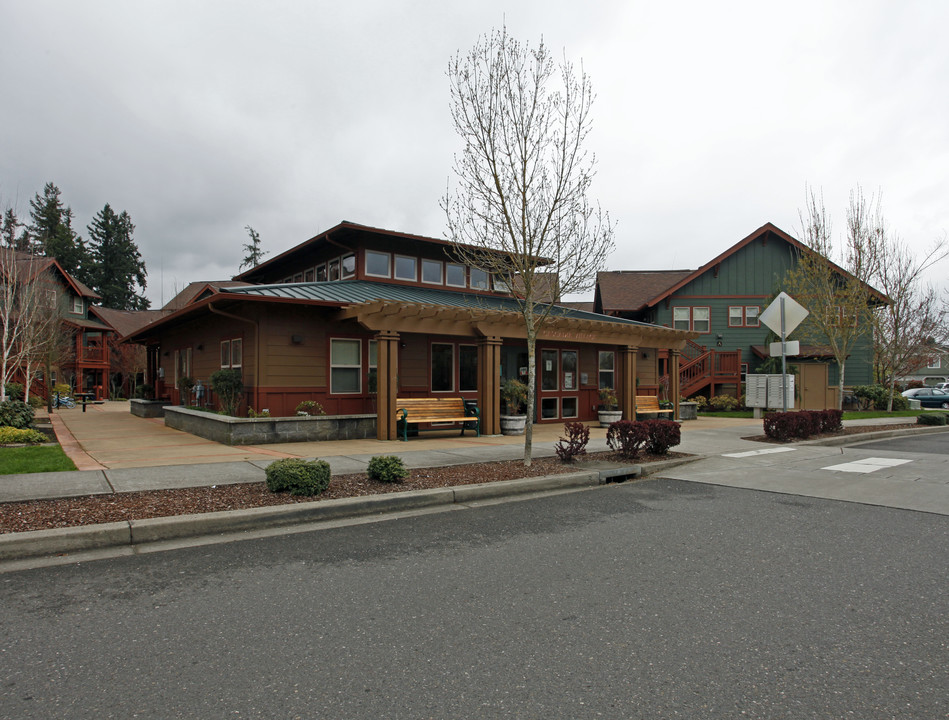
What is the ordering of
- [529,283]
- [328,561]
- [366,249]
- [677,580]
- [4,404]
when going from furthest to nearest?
[366,249], [4,404], [529,283], [328,561], [677,580]

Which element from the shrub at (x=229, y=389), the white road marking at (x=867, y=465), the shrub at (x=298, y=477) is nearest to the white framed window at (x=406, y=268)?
the shrub at (x=229, y=389)

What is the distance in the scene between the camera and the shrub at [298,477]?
22.9 feet

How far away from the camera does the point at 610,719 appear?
2689mm

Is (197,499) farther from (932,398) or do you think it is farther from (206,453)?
(932,398)

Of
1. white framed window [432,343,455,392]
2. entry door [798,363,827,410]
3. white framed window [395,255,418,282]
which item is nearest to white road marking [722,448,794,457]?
white framed window [432,343,455,392]

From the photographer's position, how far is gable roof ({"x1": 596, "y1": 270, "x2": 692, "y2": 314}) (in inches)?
1228

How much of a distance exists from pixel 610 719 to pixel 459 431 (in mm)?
13328

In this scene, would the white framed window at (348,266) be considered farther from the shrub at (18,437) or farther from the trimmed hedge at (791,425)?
the trimmed hedge at (791,425)

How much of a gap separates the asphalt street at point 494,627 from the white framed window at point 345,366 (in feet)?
31.6

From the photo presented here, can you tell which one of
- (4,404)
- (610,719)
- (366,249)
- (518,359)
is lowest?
(610,719)

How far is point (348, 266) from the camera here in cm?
1877

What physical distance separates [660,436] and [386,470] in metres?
5.57

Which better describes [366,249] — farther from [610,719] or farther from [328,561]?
[610,719]

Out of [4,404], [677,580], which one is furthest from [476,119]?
[4,404]
